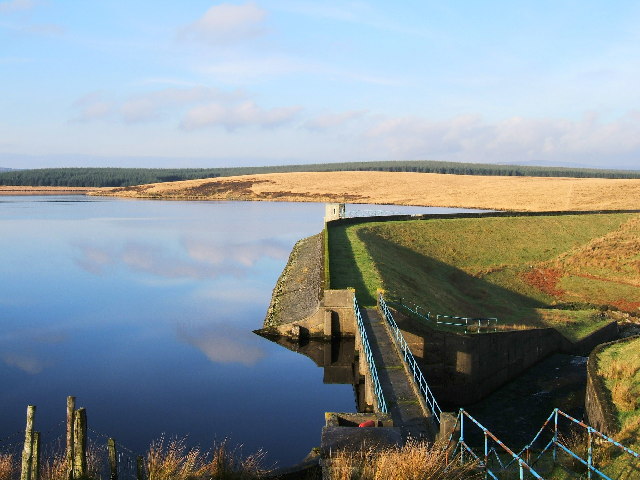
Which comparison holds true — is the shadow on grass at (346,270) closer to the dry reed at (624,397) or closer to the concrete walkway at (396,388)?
the concrete walkway at (396,388)

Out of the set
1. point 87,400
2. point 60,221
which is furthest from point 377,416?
point 60,221

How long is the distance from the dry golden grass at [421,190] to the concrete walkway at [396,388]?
67378 mm

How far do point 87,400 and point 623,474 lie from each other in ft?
44.3

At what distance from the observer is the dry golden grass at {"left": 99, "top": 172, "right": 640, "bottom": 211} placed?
286 ft

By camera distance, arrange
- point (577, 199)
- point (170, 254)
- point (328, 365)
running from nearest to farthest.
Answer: point (328, 365) → point (170, 254) → point (577, 199)

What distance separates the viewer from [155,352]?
21.8 metres

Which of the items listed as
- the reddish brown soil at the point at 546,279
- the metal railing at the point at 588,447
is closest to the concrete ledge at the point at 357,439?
the metal railing at the point at 588,447

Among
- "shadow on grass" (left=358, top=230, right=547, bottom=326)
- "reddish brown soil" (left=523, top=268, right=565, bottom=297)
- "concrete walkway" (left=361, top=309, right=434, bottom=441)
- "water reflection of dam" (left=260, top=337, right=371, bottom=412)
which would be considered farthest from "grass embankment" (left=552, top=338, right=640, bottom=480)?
"reddish brown soil" (left=523, top=268, right=565, bottom=297)

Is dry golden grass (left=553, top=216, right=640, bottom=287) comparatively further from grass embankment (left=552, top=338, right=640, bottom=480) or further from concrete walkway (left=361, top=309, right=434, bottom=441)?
concrete walkway (left=361, top=309, right=434, bottom=441)

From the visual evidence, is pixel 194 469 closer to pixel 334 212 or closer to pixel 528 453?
pixel 528 453

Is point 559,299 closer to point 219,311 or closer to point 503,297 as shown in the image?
point 503,297

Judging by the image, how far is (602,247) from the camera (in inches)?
1833

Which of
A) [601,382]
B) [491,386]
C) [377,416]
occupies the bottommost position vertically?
[491,386]

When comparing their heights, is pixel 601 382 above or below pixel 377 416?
below
